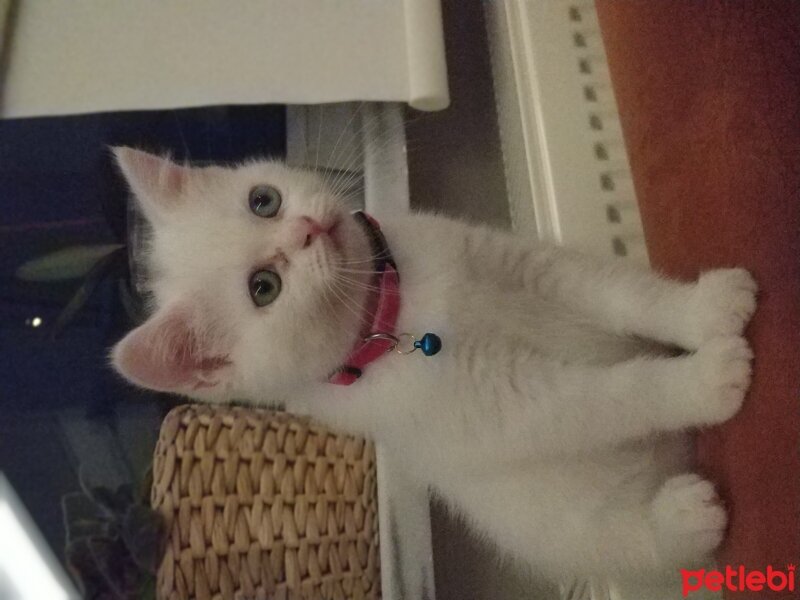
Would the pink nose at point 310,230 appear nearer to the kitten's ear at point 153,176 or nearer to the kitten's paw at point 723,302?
the kitten's ear at point 153,176

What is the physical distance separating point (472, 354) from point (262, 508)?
1.36 feet

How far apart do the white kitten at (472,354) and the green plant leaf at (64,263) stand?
A: 48 cm

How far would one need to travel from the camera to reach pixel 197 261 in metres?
0.82

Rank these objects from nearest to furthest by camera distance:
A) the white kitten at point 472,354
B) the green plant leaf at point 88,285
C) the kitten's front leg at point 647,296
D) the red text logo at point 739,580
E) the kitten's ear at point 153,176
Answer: the red text logo at point 739,580, the kitten's front leg at point 647,296, the white kitten at point 472,354, the kitten's ear at point 153,176, the green plant leaf at point 88,285

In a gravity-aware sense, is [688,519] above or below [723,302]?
below

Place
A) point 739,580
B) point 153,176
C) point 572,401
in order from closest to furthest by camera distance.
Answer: point 739,580 → point 572,401 → point 153,176

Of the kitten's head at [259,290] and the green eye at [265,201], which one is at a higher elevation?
the green eye at [265,201]

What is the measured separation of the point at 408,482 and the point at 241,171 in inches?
21.9

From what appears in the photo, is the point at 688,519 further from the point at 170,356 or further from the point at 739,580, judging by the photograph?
the point at 170,356

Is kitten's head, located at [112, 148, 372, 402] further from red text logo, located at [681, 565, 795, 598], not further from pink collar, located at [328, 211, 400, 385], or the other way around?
red text logo, located at [681, 565, 795, 598]

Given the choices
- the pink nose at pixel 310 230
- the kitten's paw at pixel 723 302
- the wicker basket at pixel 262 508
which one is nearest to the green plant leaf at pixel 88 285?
the wicker basket at pixel 262 508

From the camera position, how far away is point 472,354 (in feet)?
2.68

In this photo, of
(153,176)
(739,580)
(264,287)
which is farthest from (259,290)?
(739,580)

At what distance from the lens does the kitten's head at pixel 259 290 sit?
2.52 ft
